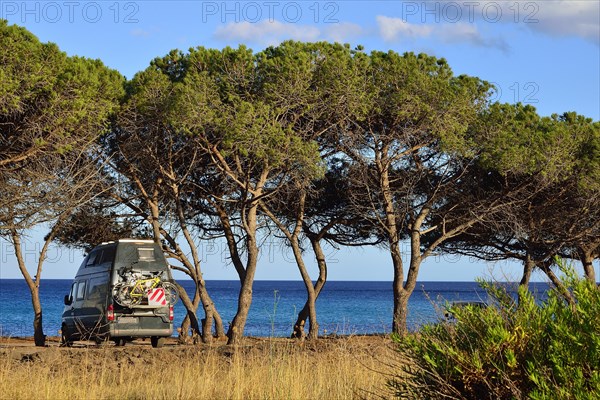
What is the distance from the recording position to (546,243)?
29547 millimetres

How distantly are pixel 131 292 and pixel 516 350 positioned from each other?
14.8 metres

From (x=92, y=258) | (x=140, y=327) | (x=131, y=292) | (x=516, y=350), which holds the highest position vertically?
(x=92, y=258)

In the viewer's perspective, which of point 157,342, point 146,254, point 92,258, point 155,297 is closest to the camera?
point 155,297

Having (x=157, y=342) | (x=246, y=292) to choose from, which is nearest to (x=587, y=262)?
(x=246, y=292)

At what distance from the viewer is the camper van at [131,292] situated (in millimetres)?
20312

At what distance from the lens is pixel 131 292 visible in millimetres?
20344

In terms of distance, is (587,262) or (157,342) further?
(587,262)

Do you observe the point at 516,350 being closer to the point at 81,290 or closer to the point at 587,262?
the point at 81,290

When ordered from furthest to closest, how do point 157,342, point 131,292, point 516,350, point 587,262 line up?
point 587,262 < point 157,342 < point 131,292 < point 516,350

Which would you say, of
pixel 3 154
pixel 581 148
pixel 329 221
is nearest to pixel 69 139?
pixel 3 154

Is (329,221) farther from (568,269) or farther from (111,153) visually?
(568,269)

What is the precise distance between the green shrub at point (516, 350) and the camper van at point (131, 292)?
549 inches

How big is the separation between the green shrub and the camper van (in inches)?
549

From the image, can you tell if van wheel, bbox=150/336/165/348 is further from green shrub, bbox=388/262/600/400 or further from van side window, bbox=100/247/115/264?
green shrub, bbox=388/262/600/400
